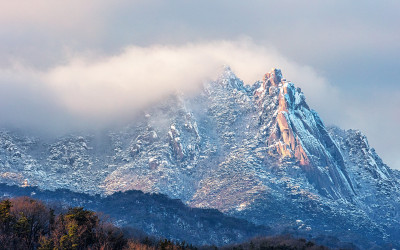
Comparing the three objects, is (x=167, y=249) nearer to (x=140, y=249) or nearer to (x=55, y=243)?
(x=140, y=249)

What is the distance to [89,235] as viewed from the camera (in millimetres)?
180500

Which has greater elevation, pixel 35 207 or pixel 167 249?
pixel 35 207

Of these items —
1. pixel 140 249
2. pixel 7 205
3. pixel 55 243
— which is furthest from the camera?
pixel 140 249

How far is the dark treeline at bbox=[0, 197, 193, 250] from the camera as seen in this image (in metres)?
165

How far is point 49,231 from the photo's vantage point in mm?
183375

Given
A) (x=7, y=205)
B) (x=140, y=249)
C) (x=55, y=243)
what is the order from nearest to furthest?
(x=55, y=243) < (x=7, y=205) < (x=140, y=249)

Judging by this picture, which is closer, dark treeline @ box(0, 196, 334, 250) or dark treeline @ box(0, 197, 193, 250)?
dark treeline @ box(0, 196, 334, 250)

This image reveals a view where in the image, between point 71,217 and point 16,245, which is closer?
point 16,245

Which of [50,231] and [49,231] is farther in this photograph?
[50,231]

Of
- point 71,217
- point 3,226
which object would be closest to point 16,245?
point 3,226

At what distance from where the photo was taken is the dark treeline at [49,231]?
6491 inches

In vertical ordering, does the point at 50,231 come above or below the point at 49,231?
above

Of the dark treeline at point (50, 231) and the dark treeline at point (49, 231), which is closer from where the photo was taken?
the dark treeline at point (50, 231)

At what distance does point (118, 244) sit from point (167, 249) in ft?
70.1
